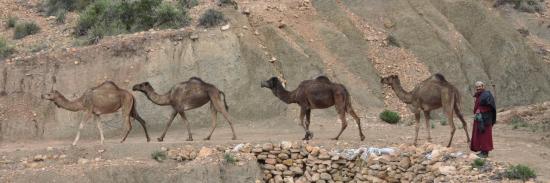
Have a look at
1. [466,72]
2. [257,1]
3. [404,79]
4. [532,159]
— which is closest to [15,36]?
[257,1]

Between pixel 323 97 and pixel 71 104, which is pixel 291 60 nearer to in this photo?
pixel 323 97

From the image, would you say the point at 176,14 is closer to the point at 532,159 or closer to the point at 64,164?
the point at 64,164

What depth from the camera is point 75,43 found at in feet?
99.8

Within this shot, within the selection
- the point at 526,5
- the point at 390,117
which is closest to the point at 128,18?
the point at 390,117

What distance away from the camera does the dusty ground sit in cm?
2027

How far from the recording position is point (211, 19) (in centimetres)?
2991

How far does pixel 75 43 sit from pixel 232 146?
1108cm

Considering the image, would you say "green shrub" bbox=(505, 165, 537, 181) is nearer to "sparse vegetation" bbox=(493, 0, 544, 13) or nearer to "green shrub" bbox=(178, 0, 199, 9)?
"green shrub" bbox=(178, 0, 199, 9)

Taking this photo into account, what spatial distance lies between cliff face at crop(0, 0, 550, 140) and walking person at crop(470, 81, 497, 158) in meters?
9.86

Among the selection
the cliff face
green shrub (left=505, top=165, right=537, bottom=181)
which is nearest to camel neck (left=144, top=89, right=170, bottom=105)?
the cliff face

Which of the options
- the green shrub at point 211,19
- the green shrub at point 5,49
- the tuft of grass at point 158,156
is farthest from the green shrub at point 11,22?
the tuft of grass at point 158,156

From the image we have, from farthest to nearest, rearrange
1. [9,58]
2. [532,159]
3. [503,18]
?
1. [503,18]
2. [9,58]
3. [532,159]

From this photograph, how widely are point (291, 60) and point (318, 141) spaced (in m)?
8.85

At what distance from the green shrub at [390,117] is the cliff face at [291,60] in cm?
148
